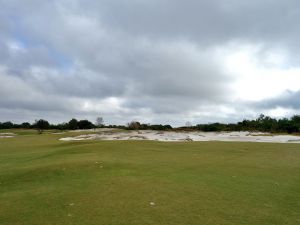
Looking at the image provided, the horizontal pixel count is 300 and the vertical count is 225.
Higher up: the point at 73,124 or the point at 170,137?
the point at 73,124

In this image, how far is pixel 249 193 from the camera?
10.5 meters

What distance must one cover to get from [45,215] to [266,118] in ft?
320

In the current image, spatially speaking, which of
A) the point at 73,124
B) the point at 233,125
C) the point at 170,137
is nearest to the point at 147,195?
the point at 170,137

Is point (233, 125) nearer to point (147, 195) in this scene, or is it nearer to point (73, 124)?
point (73, 124)

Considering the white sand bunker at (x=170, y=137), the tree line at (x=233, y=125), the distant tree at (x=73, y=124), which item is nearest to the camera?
the white sand bunker at (x=170, y=137)

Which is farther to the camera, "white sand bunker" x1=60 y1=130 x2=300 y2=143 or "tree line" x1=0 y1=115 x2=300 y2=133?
"tree line" x1=0 y1=115 x2=300 y2=133

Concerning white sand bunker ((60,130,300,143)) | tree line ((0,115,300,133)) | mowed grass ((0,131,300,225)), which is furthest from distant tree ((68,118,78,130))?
mowed grass ((0,131,300,225))

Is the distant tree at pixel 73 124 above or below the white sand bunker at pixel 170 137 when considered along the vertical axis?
above

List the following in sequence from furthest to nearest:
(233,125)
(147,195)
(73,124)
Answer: (73,124) → (233,125) → (147,195)

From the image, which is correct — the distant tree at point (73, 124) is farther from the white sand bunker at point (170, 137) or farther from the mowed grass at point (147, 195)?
the mowed grass at point (147, 195)

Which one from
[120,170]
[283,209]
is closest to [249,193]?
[283,209]

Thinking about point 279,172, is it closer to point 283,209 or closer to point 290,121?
point 283,209

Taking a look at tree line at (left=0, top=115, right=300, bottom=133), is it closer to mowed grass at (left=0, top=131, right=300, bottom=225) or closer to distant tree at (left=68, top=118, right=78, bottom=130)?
distant tree at (left=68, top=118, right=78, bottom=130)

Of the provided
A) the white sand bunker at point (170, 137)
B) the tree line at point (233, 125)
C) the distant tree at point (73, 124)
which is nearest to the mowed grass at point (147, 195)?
the white sand bunker at point (170, 137)
